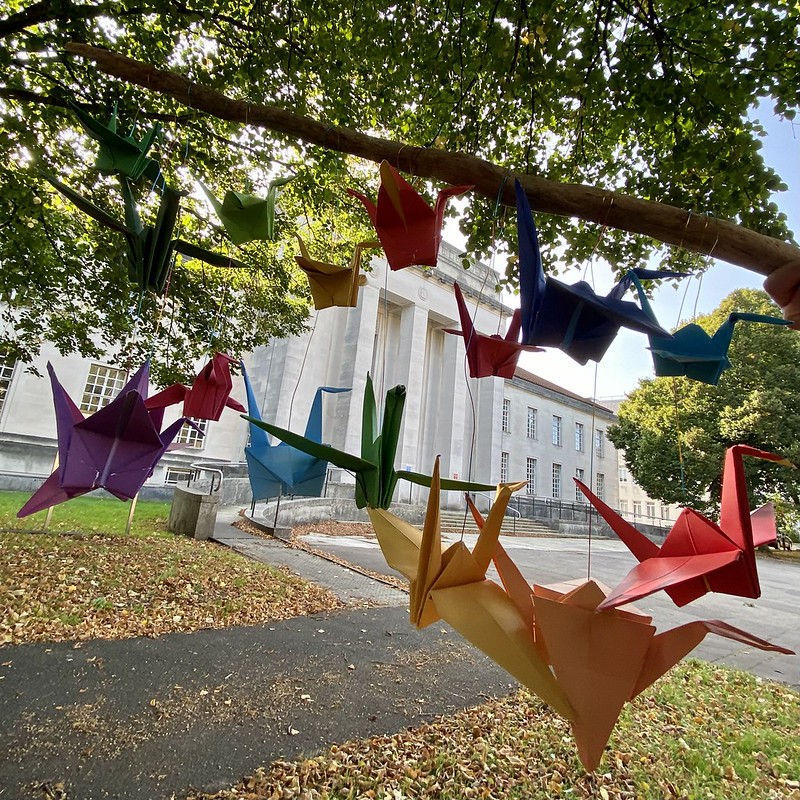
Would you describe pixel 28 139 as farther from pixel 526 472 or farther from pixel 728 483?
pixel 526 472

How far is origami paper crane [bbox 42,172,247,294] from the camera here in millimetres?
1729

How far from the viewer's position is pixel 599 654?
38.4 inches

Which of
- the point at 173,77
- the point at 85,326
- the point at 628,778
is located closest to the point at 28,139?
the point at 85,326

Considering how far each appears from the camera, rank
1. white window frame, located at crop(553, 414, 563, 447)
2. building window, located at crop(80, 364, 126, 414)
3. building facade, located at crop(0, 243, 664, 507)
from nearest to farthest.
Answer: building facade, located at crop(0, 243, 664, 507) → building window, located at crop(80, 364, 126, 414) → white window frame, located at crop(553, 414, 563, 447)

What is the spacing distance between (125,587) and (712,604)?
31.2 feet

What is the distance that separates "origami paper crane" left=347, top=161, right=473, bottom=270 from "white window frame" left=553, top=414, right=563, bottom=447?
99.6ft

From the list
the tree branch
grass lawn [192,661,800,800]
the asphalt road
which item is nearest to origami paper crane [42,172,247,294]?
the tree branch

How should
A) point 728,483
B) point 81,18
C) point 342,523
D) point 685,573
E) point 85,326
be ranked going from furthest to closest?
point 342,523 → point 85,326 → point 81,18 → point 728,483 → point 685,573

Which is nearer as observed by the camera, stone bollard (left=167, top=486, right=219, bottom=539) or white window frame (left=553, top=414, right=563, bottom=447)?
stone bollard (left=167, top=486, right=219, bottom=539)

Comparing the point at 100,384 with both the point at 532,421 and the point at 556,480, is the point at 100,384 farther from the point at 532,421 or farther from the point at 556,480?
the point at 556,480

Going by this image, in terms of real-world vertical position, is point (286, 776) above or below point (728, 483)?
below

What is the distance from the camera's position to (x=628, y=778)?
8.85ft

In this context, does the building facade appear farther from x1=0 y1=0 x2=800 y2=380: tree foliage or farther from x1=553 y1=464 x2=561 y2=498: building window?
x1=0 y1=0 x2=800 y2=380: tree foliage

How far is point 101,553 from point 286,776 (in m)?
5.40
